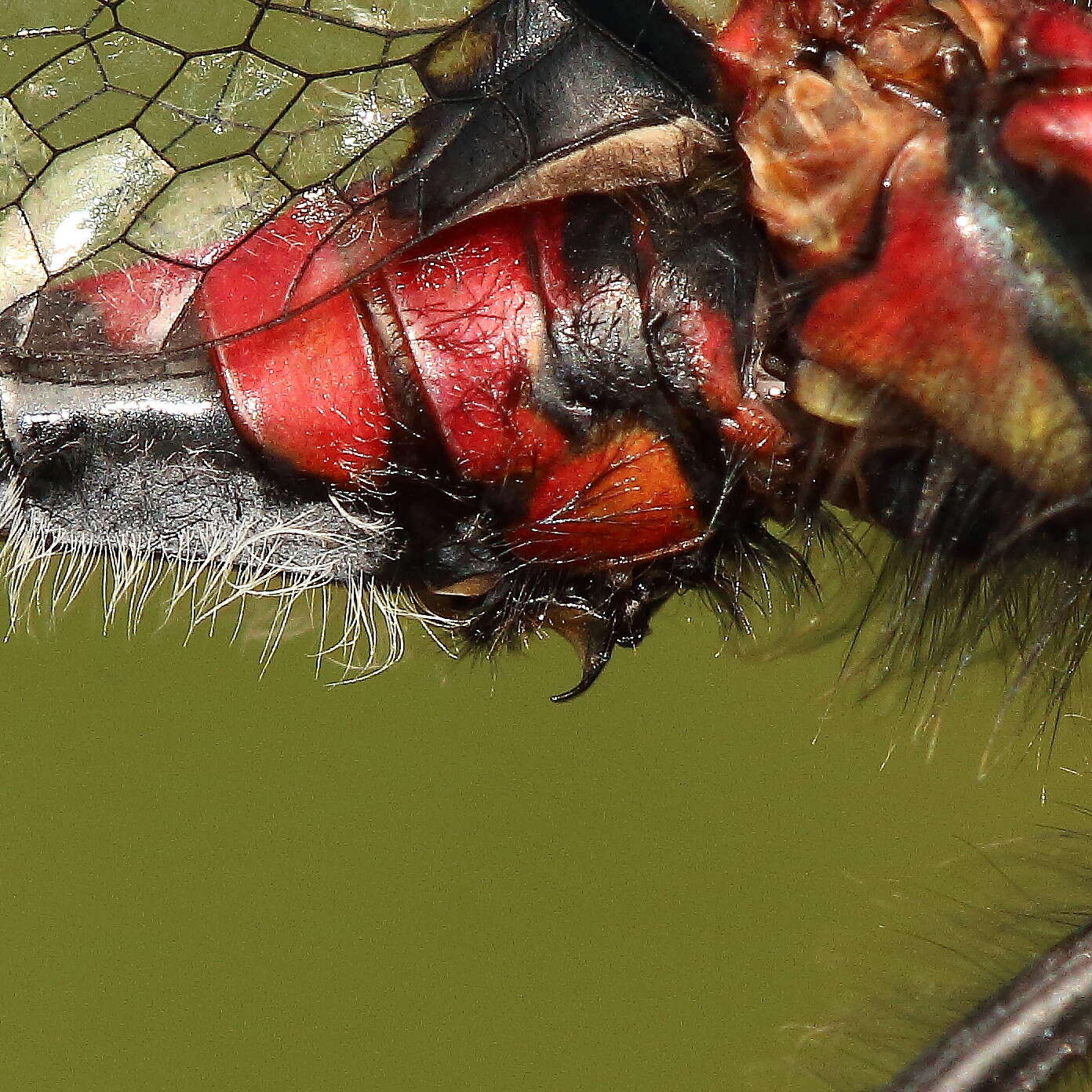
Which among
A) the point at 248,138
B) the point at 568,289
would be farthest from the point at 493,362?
the point at 248,138

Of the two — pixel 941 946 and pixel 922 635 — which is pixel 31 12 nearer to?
pixel 922 635

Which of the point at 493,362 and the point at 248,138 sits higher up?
the point at 248,138

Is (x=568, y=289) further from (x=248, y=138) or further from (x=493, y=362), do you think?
(x=248, y=138)

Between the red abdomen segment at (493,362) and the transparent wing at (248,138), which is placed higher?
the transparent wing at (248,138)

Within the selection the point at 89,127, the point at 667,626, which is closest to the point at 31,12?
the point at 89,127

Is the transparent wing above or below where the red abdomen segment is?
above
